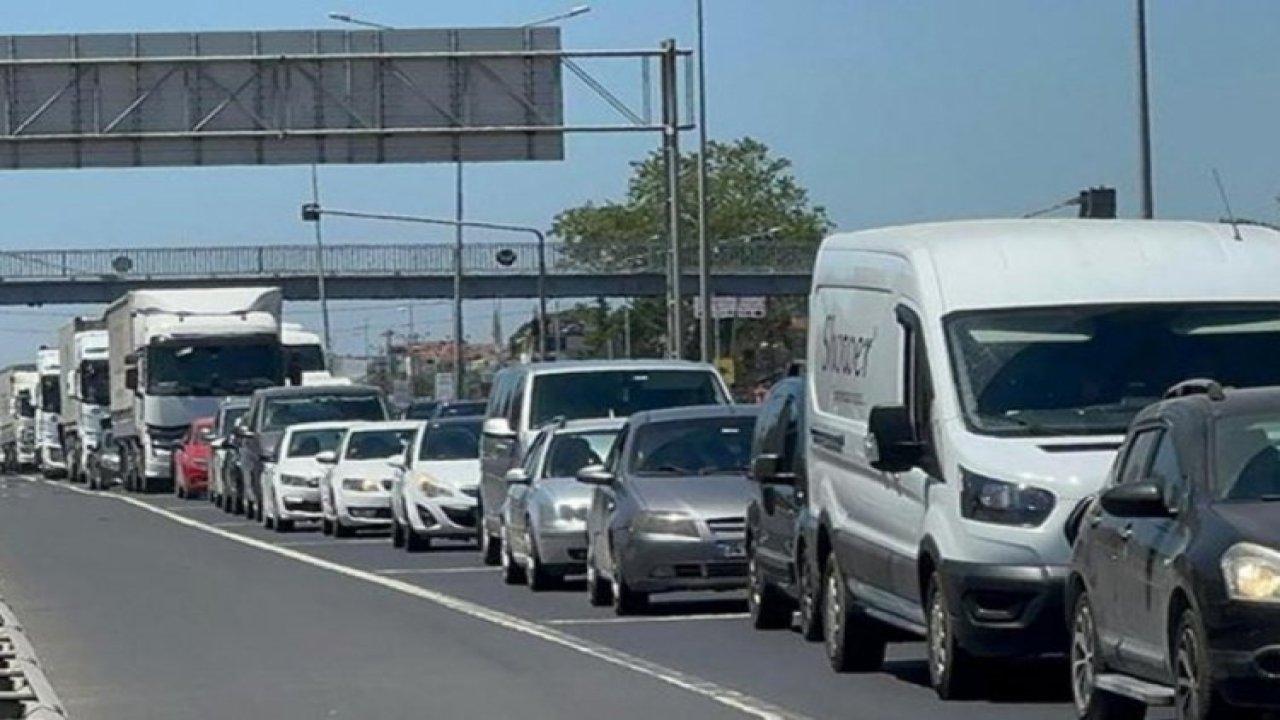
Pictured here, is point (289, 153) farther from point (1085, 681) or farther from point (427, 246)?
point (427, 246)

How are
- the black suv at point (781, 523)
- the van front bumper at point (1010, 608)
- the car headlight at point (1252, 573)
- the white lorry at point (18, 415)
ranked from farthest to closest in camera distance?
the white lorry at point (18, 415), the black suv at point (781, 523), the van front bumper at point (1010, 608), the car headlight at point (1252, 573)

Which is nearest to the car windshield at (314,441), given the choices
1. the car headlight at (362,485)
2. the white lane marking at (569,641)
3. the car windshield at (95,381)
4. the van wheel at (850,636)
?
the car headlight at (362,485)

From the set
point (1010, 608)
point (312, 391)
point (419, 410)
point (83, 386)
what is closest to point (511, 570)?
point (1010, 608)

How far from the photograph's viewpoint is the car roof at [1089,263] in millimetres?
17016

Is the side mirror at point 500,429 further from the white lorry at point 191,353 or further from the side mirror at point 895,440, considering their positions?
the white lorry at point 191,353

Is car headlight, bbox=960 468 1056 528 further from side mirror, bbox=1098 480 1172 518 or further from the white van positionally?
side mirror, bbox=1098 480 1172 518

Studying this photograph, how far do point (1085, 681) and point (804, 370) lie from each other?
7.03m

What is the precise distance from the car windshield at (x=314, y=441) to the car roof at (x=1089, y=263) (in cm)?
2759

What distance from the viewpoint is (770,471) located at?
2095 centimetres

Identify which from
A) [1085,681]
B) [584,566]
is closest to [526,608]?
[584,566]

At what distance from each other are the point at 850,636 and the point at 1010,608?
116 inches

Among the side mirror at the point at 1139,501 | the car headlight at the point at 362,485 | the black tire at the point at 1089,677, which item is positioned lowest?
the car headlight at the point at 362,485

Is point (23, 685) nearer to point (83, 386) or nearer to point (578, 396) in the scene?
point (578, 396)

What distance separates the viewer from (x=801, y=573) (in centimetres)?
2036
